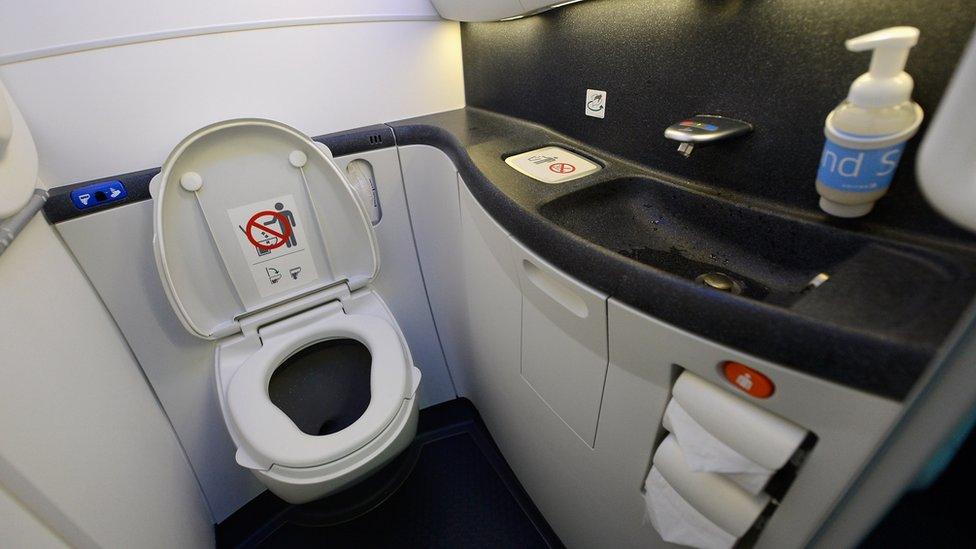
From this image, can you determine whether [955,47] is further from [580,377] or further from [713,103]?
[580,377]

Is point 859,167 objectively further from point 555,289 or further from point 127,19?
point 127,19

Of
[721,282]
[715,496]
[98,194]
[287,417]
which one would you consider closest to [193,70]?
[98,194]

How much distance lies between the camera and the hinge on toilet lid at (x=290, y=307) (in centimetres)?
110

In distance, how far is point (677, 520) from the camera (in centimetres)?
59

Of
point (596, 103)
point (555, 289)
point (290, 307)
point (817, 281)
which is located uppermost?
point (596, 103)

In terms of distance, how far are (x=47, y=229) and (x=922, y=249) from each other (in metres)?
1.53

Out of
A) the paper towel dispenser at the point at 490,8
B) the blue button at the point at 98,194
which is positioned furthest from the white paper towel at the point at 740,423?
the blue button at the point at 98,194

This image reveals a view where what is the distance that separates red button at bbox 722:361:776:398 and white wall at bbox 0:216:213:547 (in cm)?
89

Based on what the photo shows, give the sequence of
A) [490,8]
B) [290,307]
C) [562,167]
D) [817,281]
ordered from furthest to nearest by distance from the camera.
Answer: [290,307] → [490,8] → [562,167] → [817,281]

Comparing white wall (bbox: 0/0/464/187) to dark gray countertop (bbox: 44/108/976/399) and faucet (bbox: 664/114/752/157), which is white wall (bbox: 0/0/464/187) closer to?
dark gray countertop (bbox: 44/108/976/399)

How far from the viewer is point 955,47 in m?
0.46

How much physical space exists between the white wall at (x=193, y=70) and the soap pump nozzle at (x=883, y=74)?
1215mm

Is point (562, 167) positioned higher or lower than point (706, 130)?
lower

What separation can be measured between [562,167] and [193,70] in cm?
99
